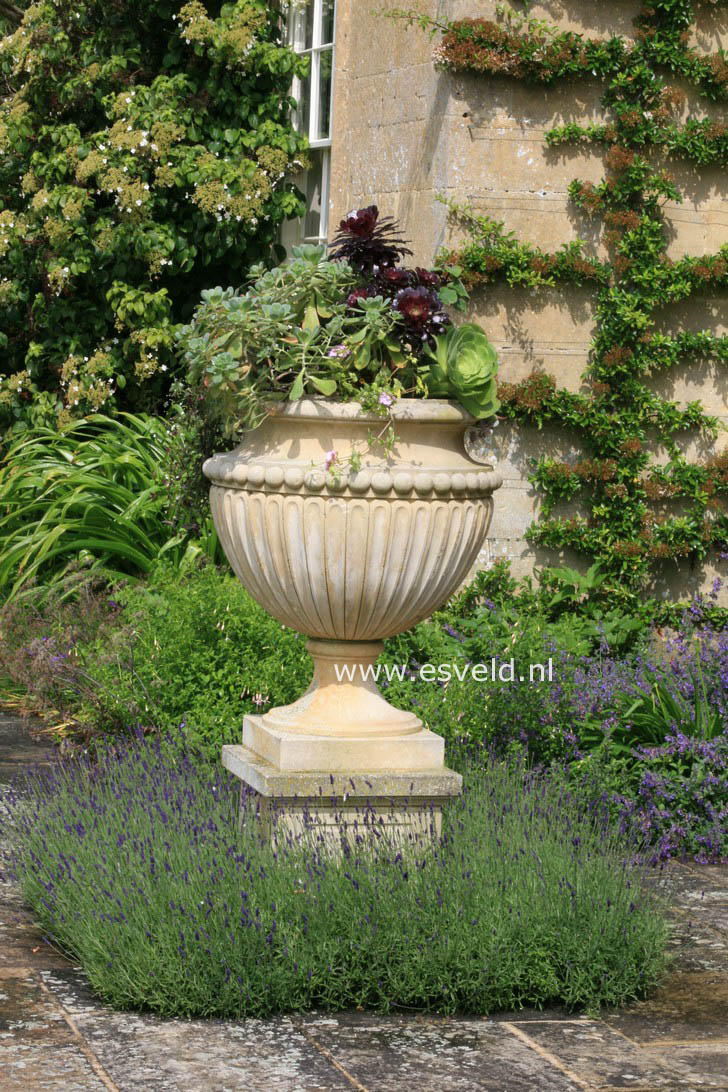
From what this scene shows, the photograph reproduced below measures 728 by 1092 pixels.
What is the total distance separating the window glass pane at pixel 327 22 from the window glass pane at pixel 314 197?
605 millimetres

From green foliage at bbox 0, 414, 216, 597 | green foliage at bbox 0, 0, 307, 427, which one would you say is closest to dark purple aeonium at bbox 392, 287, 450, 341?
green foliage at bbox 0, 414, 216, 597

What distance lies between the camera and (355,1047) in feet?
10.1

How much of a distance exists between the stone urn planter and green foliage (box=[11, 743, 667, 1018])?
0.54 feet

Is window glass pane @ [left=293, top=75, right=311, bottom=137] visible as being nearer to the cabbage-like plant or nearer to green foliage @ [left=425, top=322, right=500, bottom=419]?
the cabbage-like plant

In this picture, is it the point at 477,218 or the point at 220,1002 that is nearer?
the point at 220,1002

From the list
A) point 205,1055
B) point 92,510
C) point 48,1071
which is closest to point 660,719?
point 205,1055

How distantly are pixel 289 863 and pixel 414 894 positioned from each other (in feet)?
1.09

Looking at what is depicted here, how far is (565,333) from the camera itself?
688 centimetres

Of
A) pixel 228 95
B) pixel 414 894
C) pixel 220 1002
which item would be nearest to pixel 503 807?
pixel 414 894

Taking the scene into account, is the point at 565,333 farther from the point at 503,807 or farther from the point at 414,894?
the point at 414,894

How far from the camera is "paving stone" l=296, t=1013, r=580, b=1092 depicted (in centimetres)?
291

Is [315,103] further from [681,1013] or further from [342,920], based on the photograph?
[681,1013]

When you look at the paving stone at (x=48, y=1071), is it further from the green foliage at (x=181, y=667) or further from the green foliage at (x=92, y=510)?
the green foliage at (x=92, y=510)

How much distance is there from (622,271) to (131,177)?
286cm
